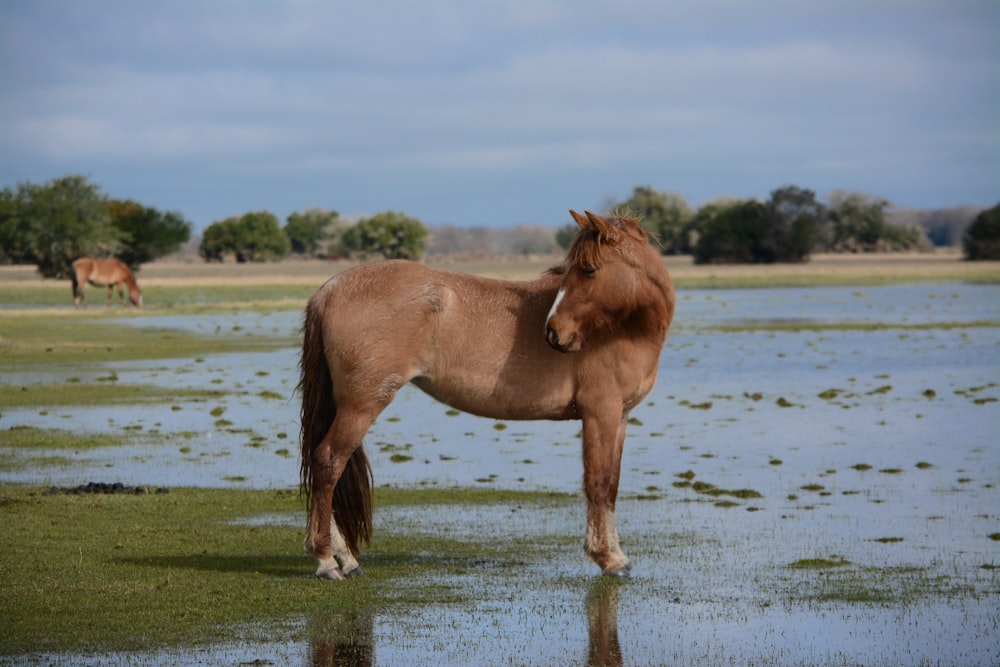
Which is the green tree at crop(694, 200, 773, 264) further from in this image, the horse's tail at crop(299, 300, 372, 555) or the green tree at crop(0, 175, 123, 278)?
the horse's tail at crop(299, 300, 372, 555)

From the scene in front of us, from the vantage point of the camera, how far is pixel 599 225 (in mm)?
9391

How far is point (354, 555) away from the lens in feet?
32.0

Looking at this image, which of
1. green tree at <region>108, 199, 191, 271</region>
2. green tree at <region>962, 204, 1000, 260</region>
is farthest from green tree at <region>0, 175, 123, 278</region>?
green tree at <region>962, 204, 1000, 260</region>

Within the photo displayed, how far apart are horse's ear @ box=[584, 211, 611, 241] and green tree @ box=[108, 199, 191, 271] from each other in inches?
2835

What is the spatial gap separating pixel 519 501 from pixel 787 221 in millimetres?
88567

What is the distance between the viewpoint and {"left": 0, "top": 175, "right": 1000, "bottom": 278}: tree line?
72250 mm

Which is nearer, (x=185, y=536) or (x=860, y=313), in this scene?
(x=185, y=536)

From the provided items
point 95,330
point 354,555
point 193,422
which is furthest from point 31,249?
point 354,555

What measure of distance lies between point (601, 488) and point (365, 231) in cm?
10326

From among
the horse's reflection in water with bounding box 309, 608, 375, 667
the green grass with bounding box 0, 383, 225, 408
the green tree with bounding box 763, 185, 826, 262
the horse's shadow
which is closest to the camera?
the horse's reflection in water with bounding box 309, 608, 375, 667

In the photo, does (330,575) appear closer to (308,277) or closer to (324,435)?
(324,435)

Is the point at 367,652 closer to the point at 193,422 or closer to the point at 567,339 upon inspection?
the point at 567,339

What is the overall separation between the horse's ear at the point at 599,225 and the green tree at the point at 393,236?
97224 millimetres

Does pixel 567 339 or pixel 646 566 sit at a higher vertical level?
pixel 567 339
